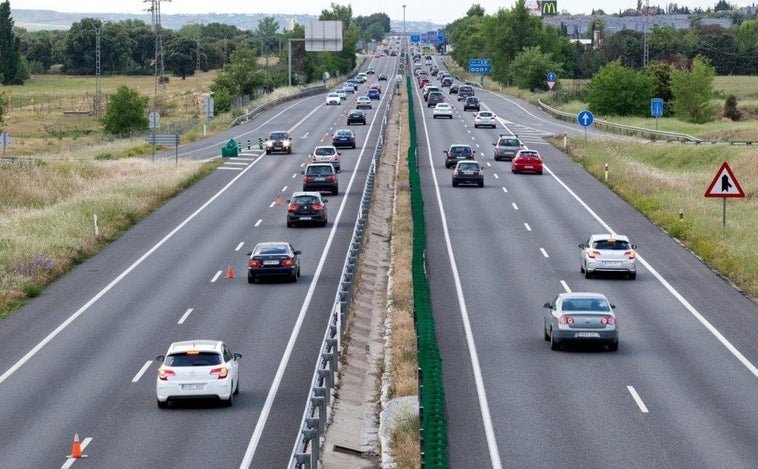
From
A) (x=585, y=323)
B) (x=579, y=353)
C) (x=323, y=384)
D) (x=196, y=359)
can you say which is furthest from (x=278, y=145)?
Answer: (x=323, y=384)

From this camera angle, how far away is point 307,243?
49719 mm

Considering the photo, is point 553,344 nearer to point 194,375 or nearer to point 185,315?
point 194,375

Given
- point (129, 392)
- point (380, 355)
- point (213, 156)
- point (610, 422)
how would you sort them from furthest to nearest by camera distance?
point (213, 156), point (380, 355), point (129, 392), point (610, 422)

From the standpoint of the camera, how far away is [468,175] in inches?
2586

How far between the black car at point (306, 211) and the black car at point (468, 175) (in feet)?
43.9

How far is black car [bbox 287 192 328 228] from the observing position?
5331 centimetres

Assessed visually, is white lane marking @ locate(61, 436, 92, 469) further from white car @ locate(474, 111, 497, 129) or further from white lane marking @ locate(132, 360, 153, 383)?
white car @ locate(474, 111, 497, 129)

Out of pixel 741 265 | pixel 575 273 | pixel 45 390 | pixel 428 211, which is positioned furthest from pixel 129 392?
pixel 428 211

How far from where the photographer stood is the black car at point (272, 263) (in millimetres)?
40750

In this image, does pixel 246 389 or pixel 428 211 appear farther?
pixel 428 211

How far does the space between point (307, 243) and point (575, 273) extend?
1144cm

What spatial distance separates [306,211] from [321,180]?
10.3 meters

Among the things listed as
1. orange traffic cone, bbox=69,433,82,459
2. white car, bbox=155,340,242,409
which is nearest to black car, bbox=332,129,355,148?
white car, bbox=155,340,242,409

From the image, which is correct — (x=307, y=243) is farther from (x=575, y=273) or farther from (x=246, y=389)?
(x=246, y=389)
